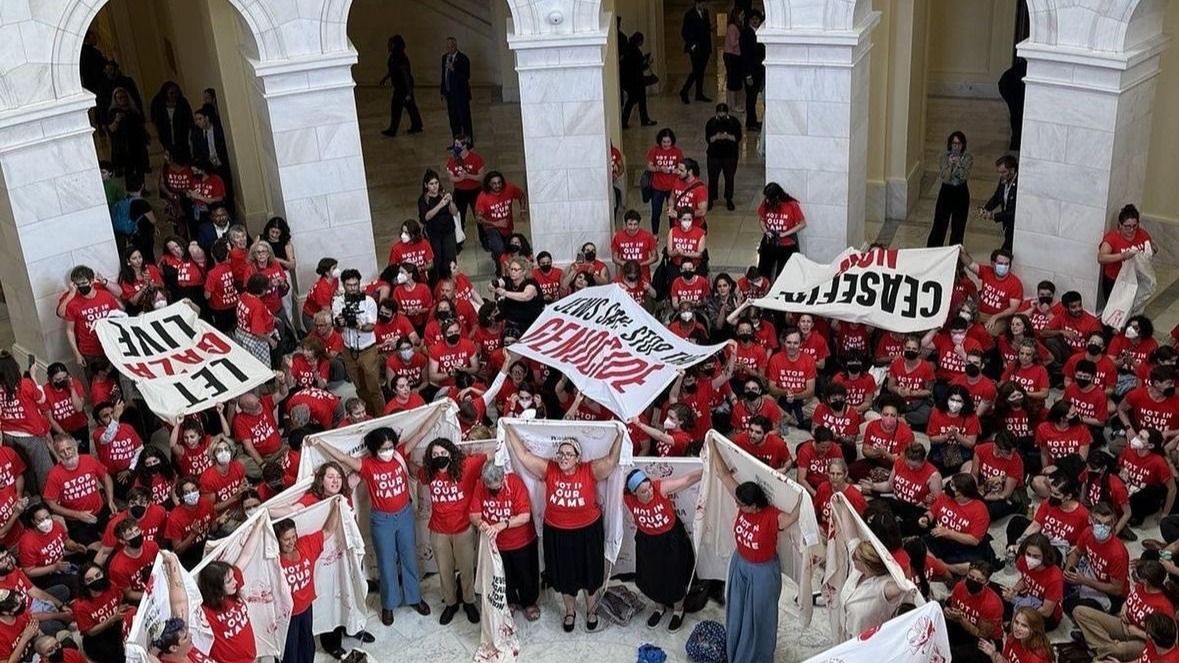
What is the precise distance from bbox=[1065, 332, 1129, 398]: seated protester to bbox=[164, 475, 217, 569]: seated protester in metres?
8.51

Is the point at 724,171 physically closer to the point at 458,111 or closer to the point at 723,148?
the point at 723,148

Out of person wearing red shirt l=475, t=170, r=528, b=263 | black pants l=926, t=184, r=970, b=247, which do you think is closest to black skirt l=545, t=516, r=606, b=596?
person wearing red shirt l=475, t=170, r=528, b=263

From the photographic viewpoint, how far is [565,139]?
1778 cm

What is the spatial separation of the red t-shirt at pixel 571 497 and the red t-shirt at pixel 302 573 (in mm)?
2081

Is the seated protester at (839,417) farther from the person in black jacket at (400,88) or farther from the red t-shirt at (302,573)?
the person in black jacket at (400,88)

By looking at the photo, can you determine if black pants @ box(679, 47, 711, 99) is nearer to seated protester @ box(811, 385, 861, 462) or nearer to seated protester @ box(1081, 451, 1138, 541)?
seated protester @ box(811, 385, 861, 462)

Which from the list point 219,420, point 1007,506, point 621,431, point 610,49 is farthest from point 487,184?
point 1007,506

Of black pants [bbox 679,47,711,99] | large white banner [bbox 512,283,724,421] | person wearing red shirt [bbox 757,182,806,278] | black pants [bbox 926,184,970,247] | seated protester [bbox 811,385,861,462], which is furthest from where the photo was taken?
black pants [bbox 679,47,711,99]

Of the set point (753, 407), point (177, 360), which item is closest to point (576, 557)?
point (753, 407)

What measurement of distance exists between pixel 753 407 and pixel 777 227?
4207mm

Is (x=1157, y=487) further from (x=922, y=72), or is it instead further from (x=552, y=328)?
(x=922, y=72)

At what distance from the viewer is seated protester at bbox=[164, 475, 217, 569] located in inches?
495

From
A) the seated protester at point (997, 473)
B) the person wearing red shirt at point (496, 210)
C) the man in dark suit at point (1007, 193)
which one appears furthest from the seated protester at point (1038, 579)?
the person wearing red shirt at point (496, 210)

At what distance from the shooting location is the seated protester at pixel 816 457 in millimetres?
12656
